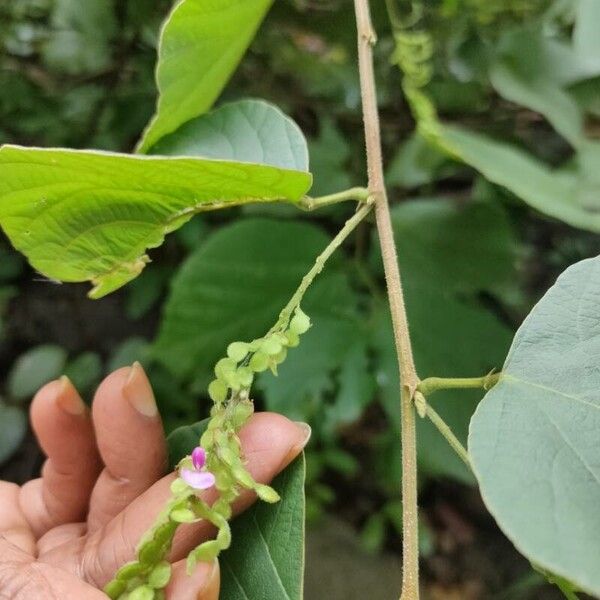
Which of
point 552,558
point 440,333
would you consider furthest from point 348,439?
point 552,558

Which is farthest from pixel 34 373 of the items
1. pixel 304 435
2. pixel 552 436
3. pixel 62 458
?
pixel 552 436

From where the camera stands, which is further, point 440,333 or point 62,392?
point 440,333

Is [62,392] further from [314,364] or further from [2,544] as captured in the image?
[314,364]

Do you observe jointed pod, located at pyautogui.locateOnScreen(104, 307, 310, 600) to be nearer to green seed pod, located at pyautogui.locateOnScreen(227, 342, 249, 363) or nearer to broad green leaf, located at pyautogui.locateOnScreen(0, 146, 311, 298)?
green seed pod, located at pyautogui.locateOnScreen(227, 342, 249, 363)

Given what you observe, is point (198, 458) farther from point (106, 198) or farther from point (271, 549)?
point (106, 198)

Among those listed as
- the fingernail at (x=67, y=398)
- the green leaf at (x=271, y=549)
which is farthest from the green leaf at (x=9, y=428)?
the green leaf at (x=271, y=549)

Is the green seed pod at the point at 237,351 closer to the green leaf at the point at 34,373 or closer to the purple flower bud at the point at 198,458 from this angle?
the purple flower bud at the point at 198,458
